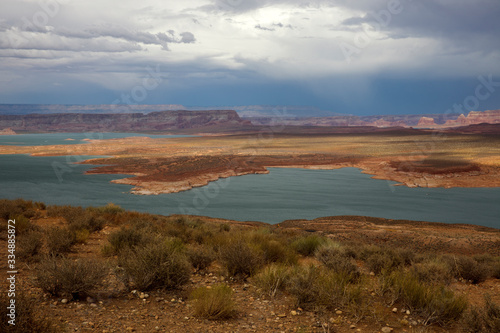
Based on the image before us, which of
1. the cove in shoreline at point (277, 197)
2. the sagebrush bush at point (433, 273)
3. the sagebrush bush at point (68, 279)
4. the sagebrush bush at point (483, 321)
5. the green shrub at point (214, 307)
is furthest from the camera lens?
the cove in shoreline at point (277, 197)

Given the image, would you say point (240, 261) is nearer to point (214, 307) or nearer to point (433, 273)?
Result: point (214, 307)

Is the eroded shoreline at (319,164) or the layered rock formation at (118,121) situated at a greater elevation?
the layered rock formation at (118,121)

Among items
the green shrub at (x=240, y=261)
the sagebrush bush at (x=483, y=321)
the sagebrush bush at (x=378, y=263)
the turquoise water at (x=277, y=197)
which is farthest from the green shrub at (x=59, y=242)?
the turquoise water at (x=277, y=197)

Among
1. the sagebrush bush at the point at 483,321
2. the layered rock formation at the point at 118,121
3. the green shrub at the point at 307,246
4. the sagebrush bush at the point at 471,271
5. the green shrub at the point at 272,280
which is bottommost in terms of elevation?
the green shrub at the point at 307,246

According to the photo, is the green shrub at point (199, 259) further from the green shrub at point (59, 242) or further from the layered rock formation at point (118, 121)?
the layered rock formation at point (118, 121)

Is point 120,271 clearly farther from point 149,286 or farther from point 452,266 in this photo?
point 452,266

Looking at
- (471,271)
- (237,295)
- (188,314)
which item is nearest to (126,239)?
(237,295)
